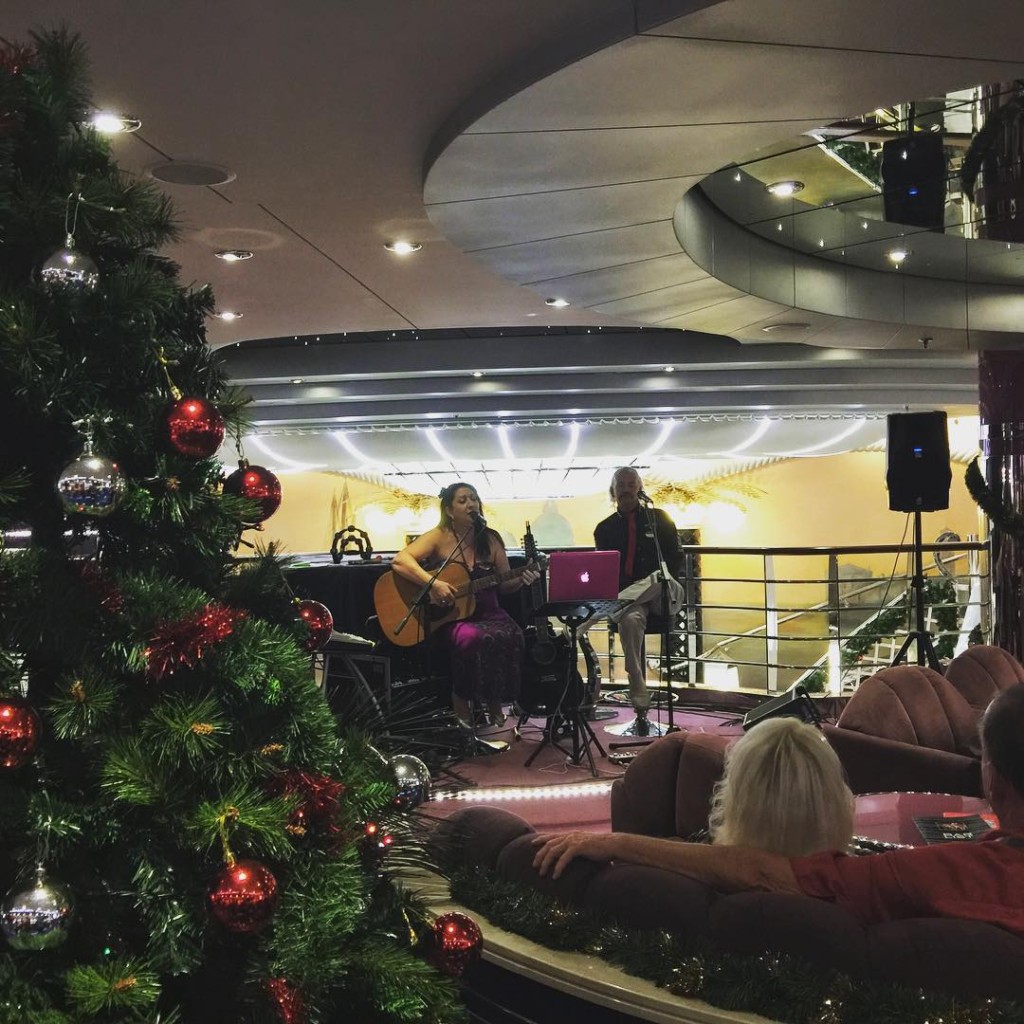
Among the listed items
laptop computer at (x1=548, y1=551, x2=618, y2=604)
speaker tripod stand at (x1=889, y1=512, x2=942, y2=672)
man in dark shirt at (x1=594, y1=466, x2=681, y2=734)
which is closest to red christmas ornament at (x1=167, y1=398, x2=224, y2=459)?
laptop computer at (x1=548, y1=551, x2=618, y2=604)

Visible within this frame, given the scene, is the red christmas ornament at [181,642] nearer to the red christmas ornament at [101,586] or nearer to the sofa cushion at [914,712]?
the red christmas ornament at [101,586]

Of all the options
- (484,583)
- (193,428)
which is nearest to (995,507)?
(484,583)

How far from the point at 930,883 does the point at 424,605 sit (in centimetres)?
455

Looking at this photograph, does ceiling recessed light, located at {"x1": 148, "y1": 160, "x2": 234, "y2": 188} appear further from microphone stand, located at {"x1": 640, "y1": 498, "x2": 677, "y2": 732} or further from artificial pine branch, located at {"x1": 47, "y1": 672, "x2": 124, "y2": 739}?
artificial pine branch, located at {"x1": 47, "y1": 672, "x2": 124, "y2": 739}

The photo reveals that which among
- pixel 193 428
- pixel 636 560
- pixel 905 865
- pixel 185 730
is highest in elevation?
pixel 193 428

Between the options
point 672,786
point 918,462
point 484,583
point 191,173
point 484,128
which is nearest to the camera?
point 672,786

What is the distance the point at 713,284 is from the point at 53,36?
17.8ft

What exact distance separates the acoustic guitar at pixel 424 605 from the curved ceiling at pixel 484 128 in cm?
177

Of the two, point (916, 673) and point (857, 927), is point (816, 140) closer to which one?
point (916, 673)

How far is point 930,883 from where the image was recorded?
5.60 feet

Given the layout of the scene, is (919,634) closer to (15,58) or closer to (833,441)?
(15,58)

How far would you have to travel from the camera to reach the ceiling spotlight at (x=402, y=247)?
229 inches

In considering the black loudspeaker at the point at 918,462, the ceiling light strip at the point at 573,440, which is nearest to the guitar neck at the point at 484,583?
the black loudspeaker at the point at 918,462

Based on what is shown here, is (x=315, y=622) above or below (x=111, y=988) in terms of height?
above
